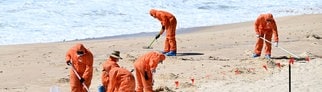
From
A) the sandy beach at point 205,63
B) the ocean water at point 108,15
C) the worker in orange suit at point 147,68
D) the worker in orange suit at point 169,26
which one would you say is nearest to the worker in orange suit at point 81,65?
the worker in orange suit at point 147,68

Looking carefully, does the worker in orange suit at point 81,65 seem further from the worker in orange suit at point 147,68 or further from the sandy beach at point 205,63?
the sandy beach at point 205,63

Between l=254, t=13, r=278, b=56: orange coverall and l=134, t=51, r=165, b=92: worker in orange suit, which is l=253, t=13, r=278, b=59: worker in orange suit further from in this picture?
l=134, t=51, r=165, b=92: worker in orange suit

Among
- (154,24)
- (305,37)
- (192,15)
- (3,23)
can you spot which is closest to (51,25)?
(3,23)

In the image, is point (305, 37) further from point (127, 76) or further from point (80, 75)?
point (127, 76)

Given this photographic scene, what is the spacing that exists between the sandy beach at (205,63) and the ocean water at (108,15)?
3313 millimetres

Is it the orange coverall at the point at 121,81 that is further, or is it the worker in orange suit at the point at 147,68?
the worker in orange suit at the point at 147,68

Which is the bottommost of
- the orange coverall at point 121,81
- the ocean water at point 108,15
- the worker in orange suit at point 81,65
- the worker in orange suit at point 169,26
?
the ocean water at point 108,15

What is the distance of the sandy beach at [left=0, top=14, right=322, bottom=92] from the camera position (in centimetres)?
1486

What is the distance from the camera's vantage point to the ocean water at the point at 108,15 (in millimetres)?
26281

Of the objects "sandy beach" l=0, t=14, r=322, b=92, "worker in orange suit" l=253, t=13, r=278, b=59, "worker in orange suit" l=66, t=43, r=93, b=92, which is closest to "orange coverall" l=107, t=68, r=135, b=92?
"worker in orange suit" l=66, t=43, r=93, b=92

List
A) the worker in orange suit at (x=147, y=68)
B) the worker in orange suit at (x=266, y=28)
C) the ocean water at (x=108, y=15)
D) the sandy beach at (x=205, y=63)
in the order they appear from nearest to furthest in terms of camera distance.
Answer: the worker in orange suit at (x=147, y=68)
the sandy beach at (x=205, y=63)
the worker in orange suit at (x=266, y=28)
the ocean water at (x=108, y=15)

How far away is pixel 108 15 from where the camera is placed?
30.8 metres

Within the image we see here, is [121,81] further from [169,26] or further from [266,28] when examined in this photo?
[169,26]

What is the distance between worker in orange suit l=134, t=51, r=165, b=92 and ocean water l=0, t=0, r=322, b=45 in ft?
40.0
